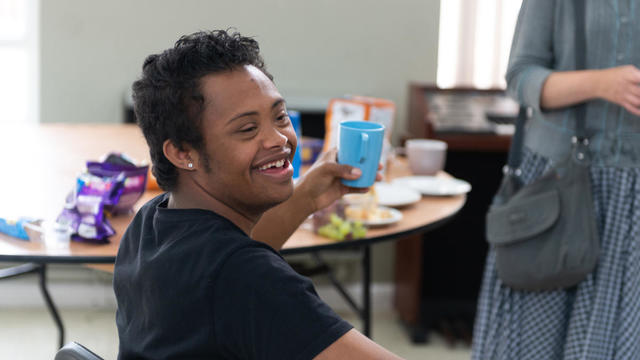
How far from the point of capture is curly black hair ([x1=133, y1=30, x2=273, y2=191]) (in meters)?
0.93

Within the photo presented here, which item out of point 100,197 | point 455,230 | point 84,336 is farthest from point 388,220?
point 84,336

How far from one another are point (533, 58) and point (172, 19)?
1994 mm

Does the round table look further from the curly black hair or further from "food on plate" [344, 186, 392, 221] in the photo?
the curly black hair

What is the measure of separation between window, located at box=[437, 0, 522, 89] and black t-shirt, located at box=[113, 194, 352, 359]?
8.81 feet

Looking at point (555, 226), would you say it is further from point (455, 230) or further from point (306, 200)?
point (455, 230)

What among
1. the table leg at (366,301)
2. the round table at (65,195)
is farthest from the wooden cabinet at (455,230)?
the round table at (65,195)

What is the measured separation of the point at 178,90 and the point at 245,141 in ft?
0.32

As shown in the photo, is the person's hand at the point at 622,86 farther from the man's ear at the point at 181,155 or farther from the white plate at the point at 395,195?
the man's ear at the point at 181,155

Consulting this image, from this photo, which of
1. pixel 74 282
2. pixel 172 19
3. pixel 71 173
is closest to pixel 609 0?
pixel 71 173

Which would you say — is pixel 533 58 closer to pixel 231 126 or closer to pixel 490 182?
pixel 231 126

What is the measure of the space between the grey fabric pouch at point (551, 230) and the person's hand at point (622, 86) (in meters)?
0.15

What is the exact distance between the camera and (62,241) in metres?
1.50

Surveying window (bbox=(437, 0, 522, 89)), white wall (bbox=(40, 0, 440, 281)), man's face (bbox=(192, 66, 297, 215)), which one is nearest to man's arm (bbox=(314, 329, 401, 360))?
man's face (bbox=(192, 66, 297, 215))

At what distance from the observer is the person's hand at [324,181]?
4.50 feet
